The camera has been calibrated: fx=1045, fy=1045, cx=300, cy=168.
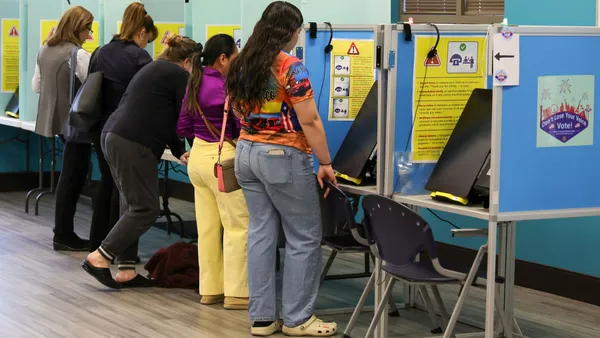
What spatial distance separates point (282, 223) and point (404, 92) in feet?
2.59

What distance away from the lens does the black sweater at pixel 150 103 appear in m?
5.32

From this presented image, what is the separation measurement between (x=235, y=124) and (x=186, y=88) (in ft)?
1.22

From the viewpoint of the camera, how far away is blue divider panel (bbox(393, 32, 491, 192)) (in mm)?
4227

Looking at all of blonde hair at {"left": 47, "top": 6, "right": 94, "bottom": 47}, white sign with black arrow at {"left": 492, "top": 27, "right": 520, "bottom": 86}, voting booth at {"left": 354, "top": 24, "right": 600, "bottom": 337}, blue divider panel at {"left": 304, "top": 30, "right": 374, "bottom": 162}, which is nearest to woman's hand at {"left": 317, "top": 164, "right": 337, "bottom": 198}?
voting booth at {"left": 354, "top": 24, "right": 600, "bottom": 337}

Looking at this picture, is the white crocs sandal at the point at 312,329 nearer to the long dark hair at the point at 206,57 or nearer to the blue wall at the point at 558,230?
the long dark hair at the point at 206,57

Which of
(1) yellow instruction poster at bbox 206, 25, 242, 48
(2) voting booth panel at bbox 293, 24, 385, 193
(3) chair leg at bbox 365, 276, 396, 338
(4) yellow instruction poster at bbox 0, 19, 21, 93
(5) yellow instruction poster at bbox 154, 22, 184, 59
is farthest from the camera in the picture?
(4) yellow instruction poster at bbox 0, 19, 21, 93

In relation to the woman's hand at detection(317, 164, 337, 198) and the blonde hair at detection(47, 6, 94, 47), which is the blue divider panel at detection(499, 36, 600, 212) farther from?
the blonde hair at detection(47, 6, 94, 47)

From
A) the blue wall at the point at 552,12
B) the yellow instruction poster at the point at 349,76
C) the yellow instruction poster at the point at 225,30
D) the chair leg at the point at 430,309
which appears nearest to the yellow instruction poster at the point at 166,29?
the yellow instruction poster at the point at 225,30

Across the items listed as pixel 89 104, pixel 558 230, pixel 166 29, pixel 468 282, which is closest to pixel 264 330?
pixel 468 282

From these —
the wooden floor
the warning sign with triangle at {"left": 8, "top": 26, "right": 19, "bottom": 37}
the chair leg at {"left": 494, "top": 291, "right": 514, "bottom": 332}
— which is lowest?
the wooden floor

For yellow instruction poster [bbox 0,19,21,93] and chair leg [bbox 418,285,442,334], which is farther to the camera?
yellow instruction poster [bbox 0,19,21,93]

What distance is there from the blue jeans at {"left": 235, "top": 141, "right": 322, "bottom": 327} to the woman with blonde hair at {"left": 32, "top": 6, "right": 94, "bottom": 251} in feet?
7.55

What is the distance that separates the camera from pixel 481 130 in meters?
4.05

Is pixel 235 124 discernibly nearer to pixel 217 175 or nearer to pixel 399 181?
pixel 217 175
